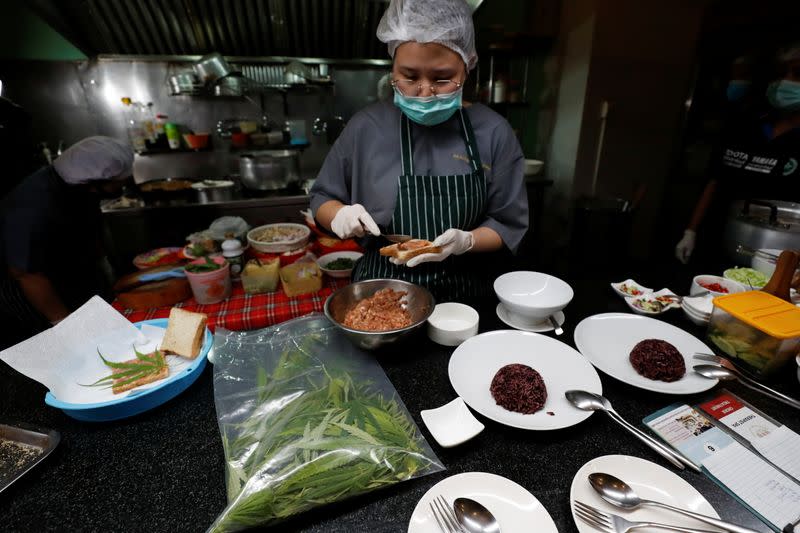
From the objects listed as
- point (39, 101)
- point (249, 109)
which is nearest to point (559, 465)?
point (249, 109)

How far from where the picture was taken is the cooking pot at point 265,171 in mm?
4086

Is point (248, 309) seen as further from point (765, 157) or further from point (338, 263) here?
point (765, 157)

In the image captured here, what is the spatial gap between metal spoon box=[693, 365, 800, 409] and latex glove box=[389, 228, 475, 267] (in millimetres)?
975

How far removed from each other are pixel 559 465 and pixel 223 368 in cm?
106

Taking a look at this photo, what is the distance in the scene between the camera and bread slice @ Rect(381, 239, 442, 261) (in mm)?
1609

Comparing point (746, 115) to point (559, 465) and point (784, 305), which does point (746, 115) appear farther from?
point (559, 465)

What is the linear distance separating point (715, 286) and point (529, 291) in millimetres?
933

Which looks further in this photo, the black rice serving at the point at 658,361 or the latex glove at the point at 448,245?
the latex glove at the point at 448,245

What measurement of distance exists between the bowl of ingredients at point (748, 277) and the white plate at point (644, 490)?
56.6 inches

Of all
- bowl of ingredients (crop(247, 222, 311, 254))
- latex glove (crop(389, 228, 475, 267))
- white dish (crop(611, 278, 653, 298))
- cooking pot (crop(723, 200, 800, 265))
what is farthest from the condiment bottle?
cooking pot (crop(723, 200, 800, 265))

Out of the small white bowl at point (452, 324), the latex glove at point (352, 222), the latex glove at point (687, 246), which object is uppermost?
the latex glove at point (352, 222)

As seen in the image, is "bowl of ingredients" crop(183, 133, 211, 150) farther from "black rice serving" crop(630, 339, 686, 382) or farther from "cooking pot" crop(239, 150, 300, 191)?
"black rice serving" crop(630, 339, 686, 382)

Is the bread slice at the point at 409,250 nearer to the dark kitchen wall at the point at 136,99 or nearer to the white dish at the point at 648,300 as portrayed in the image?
the white dish at the point at 648,300

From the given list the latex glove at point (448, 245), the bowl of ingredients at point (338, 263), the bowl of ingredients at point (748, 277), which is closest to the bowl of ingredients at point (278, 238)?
the bowl of ingredients at point (338, 263)
